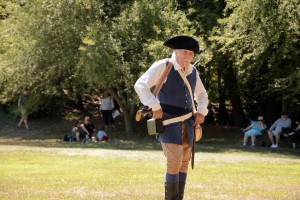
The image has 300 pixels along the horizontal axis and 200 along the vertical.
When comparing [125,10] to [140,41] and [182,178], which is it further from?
[182,178]

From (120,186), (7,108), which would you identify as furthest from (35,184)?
(7,108)

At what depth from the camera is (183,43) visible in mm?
6688

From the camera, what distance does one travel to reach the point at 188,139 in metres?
6.82

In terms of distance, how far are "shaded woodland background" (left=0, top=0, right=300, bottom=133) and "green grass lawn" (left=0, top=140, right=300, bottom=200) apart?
4.67 meters

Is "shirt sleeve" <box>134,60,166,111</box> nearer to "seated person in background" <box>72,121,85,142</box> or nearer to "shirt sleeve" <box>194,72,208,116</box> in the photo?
"shirt sleeve" <box>194,72,208,116</box>

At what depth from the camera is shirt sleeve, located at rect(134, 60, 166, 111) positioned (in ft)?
21.1

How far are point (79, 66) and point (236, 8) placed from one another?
6.07m

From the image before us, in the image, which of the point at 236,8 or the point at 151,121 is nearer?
the point at 151,121

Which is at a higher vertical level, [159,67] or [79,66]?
[79,66]

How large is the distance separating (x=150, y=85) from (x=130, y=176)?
4219mm

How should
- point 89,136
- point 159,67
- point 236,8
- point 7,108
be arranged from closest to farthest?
point 159,67, point 236,8, point 89,136, point 7,108

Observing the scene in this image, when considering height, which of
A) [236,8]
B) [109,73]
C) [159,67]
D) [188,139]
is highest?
[236,8]

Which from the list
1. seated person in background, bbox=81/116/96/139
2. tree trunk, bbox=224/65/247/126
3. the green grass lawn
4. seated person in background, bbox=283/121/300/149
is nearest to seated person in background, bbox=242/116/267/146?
seated person in background, bbox=283/121/300/149

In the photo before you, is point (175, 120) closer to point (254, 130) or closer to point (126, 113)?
point (254, 130)
